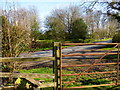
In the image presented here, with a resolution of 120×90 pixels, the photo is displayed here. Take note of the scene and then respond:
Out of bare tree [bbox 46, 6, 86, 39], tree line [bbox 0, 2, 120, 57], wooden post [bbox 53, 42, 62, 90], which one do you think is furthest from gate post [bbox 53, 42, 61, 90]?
bare tree [bbox 46, 6, 86, 39]

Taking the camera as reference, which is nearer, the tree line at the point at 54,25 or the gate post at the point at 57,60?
the gate post at the point at 57,60

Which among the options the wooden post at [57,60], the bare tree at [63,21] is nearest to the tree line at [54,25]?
the bare tree at [63,21]

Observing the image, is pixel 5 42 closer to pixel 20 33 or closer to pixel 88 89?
pixel 20 33

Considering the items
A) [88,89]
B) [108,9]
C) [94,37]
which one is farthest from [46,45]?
[88,89]

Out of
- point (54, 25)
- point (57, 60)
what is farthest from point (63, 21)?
point (57, 60)

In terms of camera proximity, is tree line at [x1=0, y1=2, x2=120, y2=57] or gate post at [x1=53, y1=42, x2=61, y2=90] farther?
tree line at [x1=0, y1=2, x2=120, y2=57]

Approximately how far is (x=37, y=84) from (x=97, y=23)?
106ft

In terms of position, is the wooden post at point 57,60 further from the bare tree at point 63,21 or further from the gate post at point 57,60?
the bare tree at point 63,21

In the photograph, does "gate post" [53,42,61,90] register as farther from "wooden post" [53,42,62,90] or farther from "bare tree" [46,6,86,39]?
"bare tree" [46,6,86,39]

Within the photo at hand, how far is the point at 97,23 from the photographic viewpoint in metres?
33.2

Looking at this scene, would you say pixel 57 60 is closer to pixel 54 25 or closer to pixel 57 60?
pixel 57 60

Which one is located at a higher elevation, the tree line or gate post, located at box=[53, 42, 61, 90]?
the tree line

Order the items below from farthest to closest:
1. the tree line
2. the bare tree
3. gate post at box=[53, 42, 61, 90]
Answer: the bare tree < the tree line < gate post at box=[53, 42, 61, 90]

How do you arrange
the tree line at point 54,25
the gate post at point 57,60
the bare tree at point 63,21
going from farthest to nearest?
the bare tree at point 63,21
the tree line at point 54,25
the gate post at point 57,60
